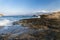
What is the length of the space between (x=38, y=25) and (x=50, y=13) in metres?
0.37

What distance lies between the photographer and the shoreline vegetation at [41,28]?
77.9 inches

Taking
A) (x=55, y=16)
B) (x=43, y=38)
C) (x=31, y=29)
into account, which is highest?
(x=55, y=16)

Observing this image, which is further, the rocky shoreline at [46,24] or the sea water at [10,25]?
the sea water at [10,25]

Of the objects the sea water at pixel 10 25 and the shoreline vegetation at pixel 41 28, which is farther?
the sea water at pixel 10 25

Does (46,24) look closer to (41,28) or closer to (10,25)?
(41,28)

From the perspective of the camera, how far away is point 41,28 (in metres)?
2.12

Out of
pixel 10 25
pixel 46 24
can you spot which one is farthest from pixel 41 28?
pixel 10 25

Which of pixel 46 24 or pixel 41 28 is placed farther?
pixel 46 24

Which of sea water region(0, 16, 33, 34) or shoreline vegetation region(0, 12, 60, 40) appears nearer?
shoreline vegetation region(0, 12, 60, 40)

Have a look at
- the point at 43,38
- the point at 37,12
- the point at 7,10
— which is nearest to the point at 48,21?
the point at 37,12

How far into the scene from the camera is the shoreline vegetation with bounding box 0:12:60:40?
198cm

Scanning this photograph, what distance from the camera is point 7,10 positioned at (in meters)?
2.32

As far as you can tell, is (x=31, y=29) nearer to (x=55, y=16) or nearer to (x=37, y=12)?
(x=37, y=12)

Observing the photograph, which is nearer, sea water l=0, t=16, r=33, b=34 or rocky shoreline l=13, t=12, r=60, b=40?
rocky shoreline l=13, t=12, r=60, b=40
